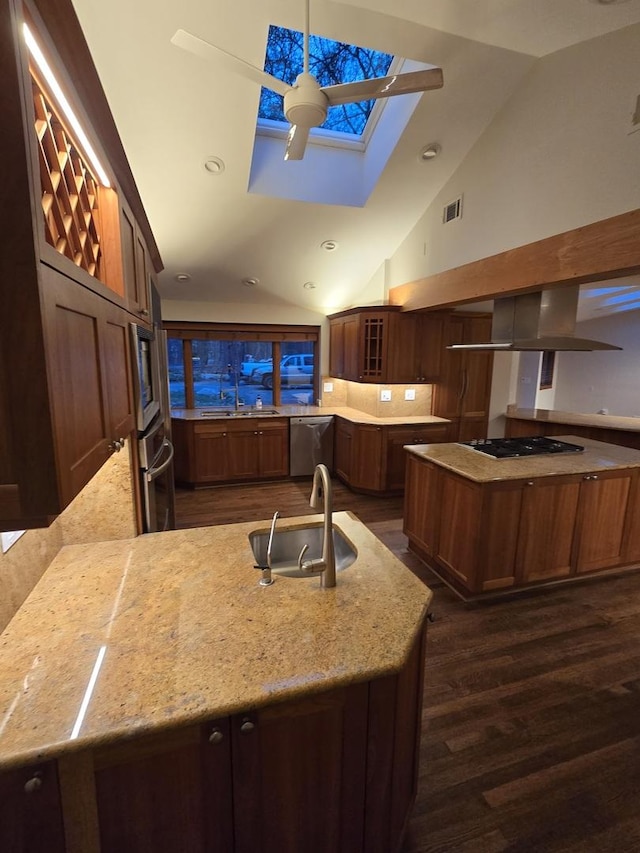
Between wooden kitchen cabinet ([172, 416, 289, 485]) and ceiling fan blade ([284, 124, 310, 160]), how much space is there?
3208mm

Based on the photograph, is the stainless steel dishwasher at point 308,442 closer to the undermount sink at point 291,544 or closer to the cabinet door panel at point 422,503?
the cabinet door panel at point 422,503

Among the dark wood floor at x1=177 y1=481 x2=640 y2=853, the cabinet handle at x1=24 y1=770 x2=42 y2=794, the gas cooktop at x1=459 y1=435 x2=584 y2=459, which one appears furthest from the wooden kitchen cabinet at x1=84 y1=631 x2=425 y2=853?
the gas cooktop at x1=459 y1=435 x2=584 y2=459

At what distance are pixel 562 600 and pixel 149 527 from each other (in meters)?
2.83

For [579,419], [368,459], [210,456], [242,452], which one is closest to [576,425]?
[579,419]

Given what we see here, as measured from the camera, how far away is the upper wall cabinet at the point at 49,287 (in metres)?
0.71

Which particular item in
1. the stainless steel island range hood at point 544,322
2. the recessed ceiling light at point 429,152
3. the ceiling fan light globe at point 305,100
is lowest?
the stainless steel island range hood at point 544,322

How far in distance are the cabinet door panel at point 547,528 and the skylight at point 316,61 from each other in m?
3.07

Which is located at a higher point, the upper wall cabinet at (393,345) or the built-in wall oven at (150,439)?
the upper wall cabinet at (393,345)

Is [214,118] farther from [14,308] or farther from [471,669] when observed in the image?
[471,669]

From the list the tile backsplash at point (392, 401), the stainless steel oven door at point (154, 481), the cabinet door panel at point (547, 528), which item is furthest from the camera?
the tile backsplash at point (392, 401)

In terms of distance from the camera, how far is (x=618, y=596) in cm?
290

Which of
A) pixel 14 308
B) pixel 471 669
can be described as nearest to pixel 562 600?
pixel 471 669

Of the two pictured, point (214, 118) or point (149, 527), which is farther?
point (214, 118)

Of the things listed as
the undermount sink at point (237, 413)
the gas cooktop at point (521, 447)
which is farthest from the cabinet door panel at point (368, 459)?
the gas cooktop at point (521, 447)
